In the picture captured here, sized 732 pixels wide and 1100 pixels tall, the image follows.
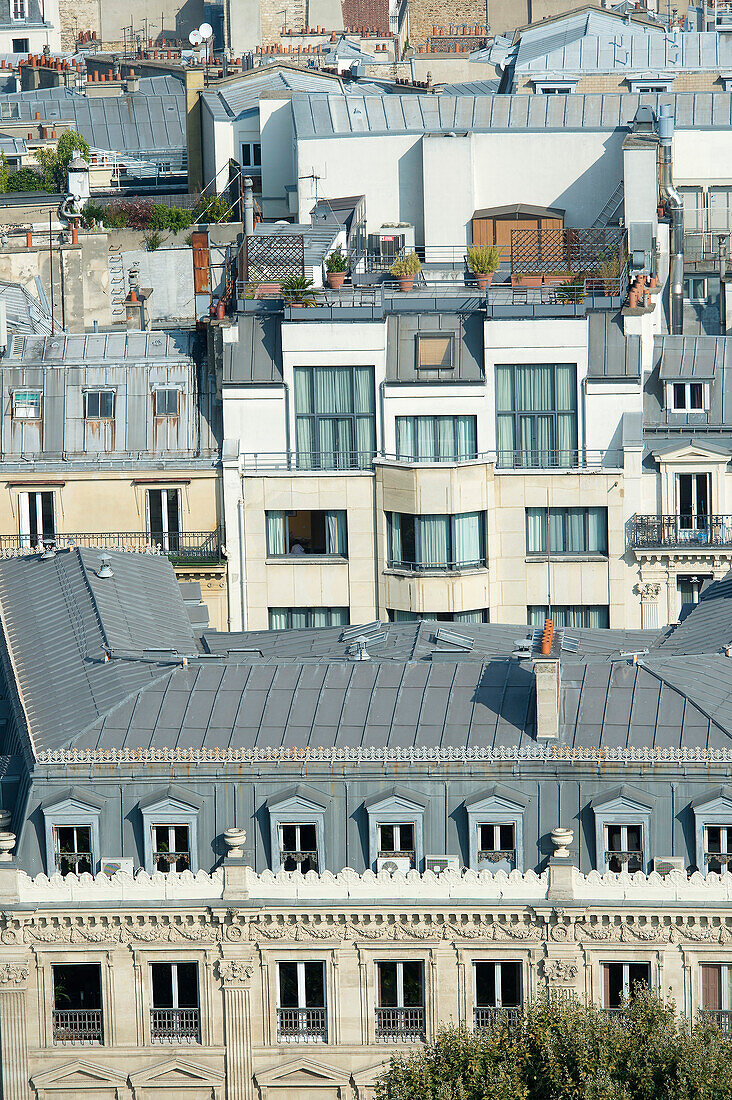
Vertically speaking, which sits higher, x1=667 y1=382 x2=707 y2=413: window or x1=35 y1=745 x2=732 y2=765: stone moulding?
x1=667 y1=382 x2=707 y2=413: window

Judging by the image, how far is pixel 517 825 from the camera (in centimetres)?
5931

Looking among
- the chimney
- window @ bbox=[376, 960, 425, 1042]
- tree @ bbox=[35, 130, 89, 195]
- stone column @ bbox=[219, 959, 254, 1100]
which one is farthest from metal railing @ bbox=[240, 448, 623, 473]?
tree @ bbox=[35, 130, 89, 195]

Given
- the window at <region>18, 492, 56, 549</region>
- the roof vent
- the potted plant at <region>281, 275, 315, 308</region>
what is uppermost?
the potted plant at <region>281, 275, 315, 308</region>

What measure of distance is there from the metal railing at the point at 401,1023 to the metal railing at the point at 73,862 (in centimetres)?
774

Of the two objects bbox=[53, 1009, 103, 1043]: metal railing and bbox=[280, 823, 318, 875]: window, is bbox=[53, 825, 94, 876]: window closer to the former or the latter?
bbox=[53, 1009, 103, 1043]: metal railing

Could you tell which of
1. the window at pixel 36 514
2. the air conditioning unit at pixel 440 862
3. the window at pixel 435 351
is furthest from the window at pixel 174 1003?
the window at pixel 435 351

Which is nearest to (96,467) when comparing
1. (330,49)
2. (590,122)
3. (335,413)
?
(335,413)

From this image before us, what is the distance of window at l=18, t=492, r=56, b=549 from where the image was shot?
87.2 metres

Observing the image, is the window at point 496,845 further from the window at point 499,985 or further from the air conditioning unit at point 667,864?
the air conditioning unit at point 667,864

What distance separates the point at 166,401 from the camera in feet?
289

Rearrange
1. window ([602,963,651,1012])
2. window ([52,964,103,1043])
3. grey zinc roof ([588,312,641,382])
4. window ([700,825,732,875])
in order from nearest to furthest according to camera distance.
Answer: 1. window ([602,963,651,1012])
2. window ([700,825,732,875])
3. window ([52,964,103,1043])
4. grey zinc roof ([588,312,641,382])

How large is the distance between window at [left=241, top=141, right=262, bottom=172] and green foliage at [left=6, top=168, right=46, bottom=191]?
16.9 metres

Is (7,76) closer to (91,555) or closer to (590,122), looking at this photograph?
(590,122)

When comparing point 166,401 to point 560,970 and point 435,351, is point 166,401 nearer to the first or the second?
point 435,351
